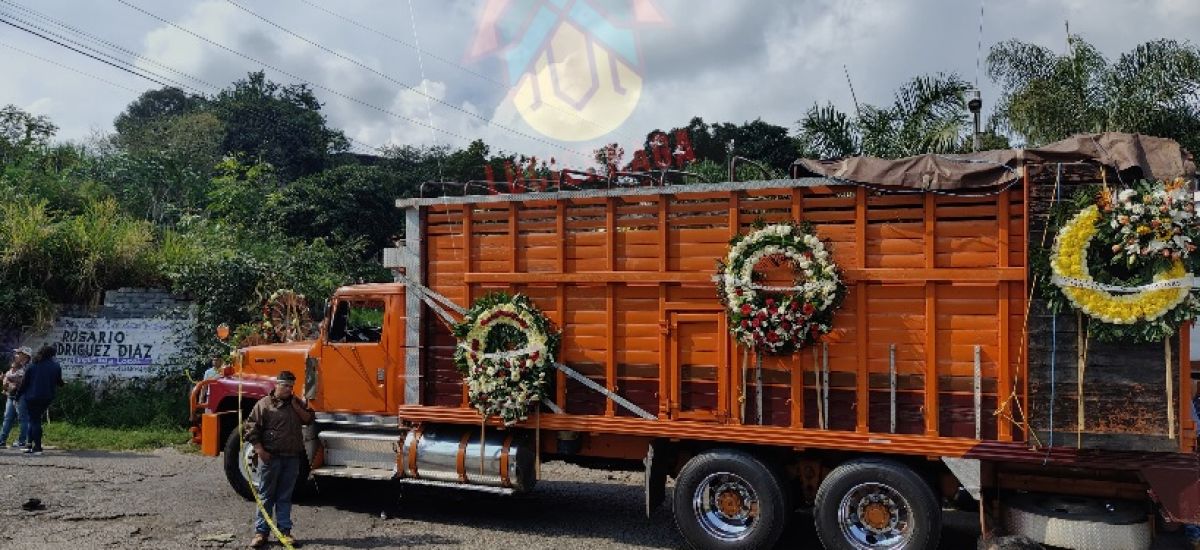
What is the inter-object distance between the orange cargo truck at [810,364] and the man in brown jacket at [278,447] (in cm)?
97

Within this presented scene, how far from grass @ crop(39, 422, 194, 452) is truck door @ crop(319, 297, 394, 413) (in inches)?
188

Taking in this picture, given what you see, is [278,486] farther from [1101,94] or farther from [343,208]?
[343,208]

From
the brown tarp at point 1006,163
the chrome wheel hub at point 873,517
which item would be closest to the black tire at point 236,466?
the chrome wheel hub at point 873,517

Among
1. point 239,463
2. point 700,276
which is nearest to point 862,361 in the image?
point 700,276

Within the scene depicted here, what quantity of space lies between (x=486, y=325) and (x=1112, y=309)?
16.0 ft

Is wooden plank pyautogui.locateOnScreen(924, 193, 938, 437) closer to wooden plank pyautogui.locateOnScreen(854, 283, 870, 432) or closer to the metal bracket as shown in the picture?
the metal bracket

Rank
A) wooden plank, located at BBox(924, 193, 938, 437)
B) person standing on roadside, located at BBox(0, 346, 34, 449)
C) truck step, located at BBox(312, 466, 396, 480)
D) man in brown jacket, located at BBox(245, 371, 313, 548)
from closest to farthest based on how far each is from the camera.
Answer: wooden plank, located at BBox(924, 193, 938, 437)
man in brown jacket, located at BBox(245, 371, 313, 548)
truck step, located at BBox(312, 466, 396, 480)
person standing on roadside, located at BBox(0, 346, 34, 449)

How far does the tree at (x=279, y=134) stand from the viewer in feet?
177

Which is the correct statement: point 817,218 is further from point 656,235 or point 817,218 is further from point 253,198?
point 253,198

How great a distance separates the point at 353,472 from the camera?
8656 mm

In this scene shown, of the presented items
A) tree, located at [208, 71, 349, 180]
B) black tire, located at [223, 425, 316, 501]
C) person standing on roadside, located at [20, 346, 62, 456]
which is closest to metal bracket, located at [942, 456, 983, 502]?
black tire, located at [223, 425, 316, 501]

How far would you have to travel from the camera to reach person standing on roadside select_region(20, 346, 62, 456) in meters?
11.7

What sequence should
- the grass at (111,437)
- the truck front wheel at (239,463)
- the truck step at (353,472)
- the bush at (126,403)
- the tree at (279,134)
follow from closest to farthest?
1. the truck step at (353,472)
2. the truck front wheel at (239,463)
3. the grass at (111,437)
4. the bush at (126,403)
5. the tree at (279,134)

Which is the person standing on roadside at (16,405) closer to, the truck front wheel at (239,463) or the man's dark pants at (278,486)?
the truck front wheel at (239,463)
